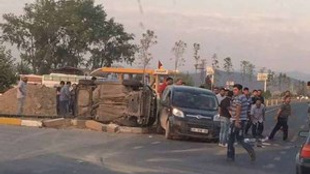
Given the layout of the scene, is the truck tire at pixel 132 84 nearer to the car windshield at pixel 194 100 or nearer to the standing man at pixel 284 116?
the car windshield at pixel 194 100

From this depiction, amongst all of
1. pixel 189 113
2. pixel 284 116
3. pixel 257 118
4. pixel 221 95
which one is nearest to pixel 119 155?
pixel 189 113

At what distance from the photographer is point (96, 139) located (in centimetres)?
1758

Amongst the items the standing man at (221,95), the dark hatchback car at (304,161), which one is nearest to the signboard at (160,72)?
the standing man at (221,95)

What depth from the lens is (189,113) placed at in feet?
61.4

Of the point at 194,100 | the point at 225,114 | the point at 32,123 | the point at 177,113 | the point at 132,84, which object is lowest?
the point at 32,123

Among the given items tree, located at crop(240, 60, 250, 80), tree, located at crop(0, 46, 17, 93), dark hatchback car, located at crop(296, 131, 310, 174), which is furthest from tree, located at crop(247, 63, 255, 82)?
dark hatchback car, located at crop(296, 131, 310, 174)

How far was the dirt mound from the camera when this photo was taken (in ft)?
101

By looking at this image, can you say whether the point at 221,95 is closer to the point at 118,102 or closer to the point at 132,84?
the point at 132,84

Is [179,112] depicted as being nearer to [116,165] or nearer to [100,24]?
[116,165]

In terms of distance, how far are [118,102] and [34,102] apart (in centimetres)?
1145

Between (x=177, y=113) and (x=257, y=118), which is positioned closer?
(x=177, y=113)

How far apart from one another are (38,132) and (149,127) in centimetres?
390

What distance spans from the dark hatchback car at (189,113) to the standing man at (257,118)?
143 cm

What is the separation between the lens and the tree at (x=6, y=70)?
3756 centimetres
